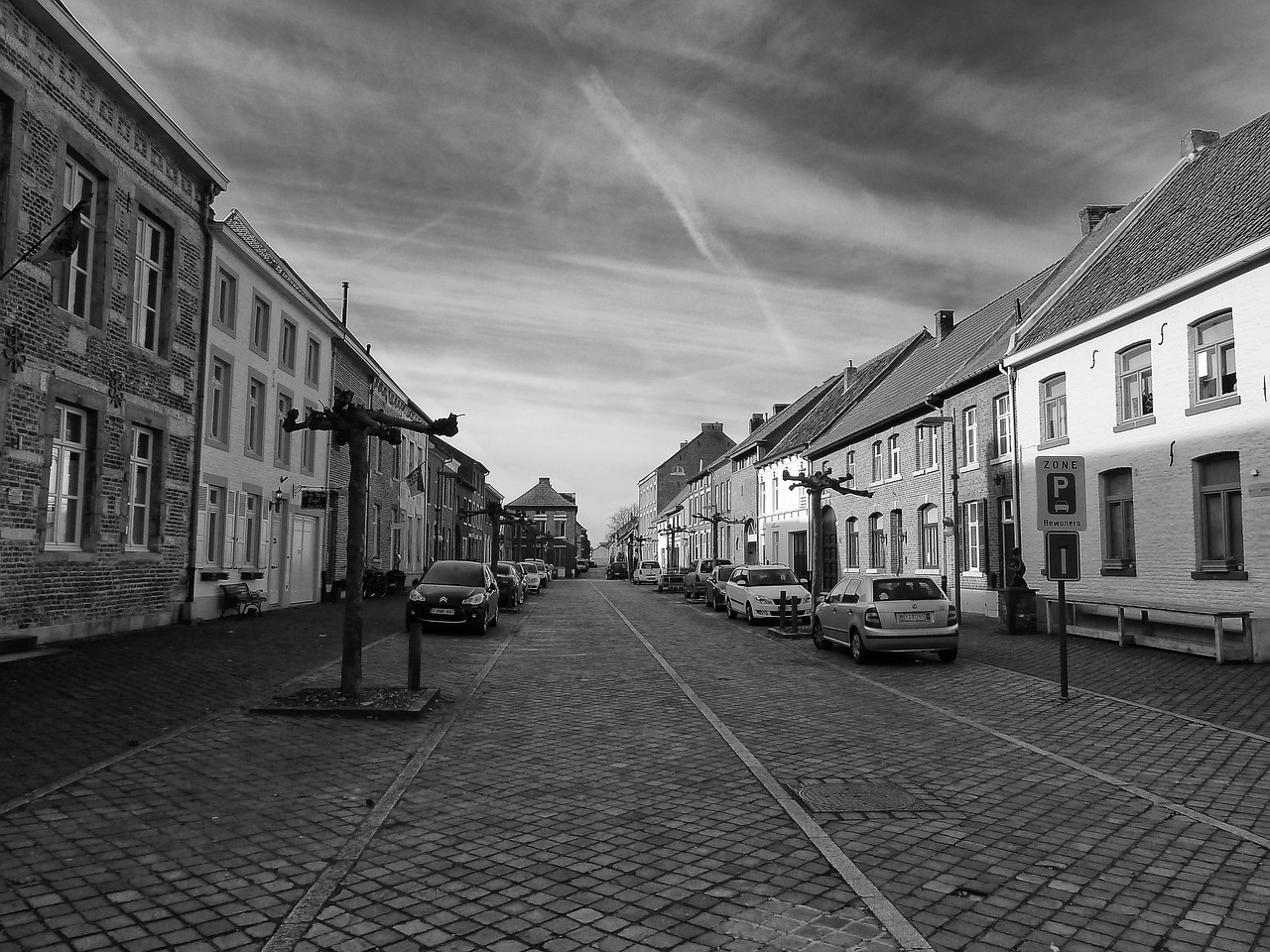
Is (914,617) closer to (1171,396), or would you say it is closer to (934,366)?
(1171,396)

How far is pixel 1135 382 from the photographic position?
1898 cm

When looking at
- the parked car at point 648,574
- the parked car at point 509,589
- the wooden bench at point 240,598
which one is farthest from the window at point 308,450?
the parked car at point 648,574

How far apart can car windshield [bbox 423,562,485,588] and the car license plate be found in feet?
32.4

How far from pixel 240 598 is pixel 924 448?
66.6 feet

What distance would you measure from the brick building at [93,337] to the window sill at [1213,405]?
57.7ft

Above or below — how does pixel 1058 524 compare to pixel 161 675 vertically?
above

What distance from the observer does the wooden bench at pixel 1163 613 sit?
46.2ft

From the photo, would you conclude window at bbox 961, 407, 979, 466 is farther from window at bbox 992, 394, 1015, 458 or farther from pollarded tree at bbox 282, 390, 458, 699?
pollarded tree at bbox 282, 390, 458, 699

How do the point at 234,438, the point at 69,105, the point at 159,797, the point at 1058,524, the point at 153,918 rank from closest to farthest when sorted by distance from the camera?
the point at 153,918
the point at 159,797
the point at 1058,524
the point at 69,105
the point at 234,438

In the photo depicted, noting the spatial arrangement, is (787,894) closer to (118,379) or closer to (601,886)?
(601,886)

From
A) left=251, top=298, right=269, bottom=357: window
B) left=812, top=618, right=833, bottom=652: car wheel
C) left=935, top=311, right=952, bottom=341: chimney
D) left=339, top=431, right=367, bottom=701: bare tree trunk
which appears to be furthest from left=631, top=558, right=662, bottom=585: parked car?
left=339, top=431, right=367, bottom=701: bare tree trunk

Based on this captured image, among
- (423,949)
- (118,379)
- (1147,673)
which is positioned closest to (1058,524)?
(1147,673)

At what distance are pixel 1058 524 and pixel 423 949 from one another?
370 inches

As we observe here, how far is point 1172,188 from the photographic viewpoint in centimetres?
2281
